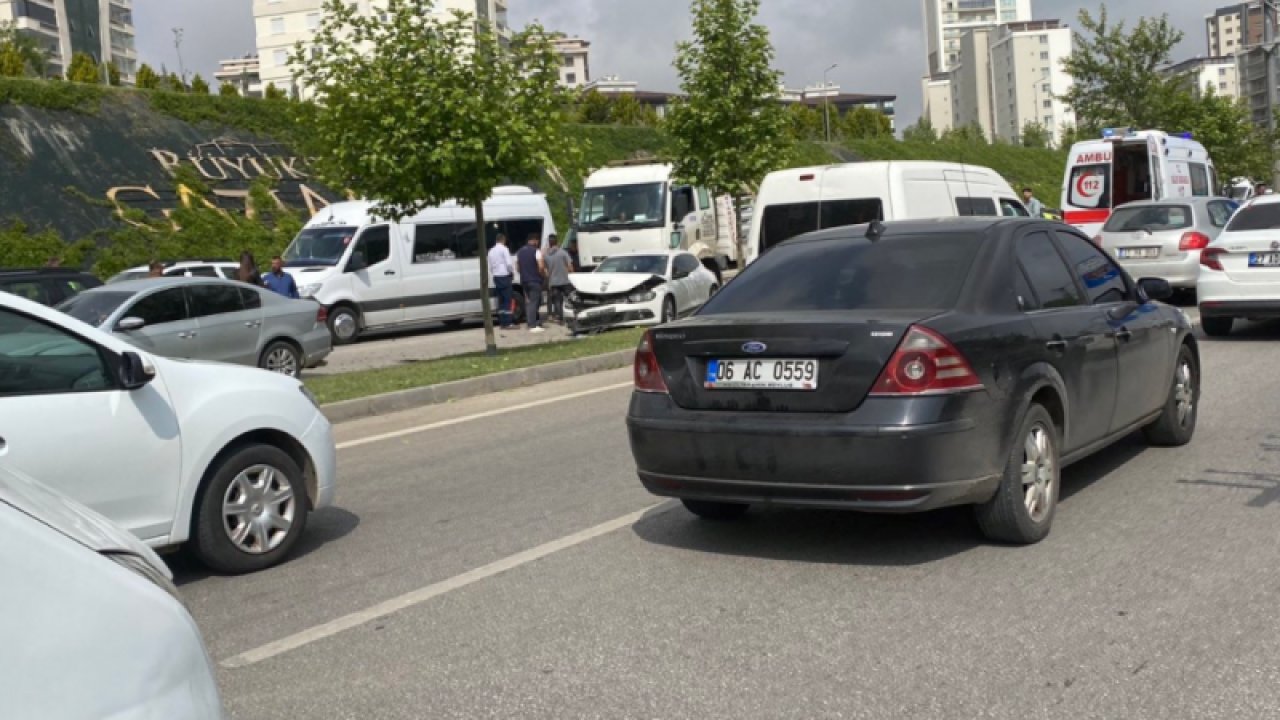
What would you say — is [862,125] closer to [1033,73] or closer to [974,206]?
[974,206]

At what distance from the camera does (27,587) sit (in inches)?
72.5

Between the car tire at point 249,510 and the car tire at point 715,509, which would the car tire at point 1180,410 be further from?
the car tire at point 249,510

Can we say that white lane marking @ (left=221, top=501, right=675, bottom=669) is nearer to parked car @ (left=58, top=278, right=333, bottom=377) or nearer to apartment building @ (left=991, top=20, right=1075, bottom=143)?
parked car @ (left=58, top=278, right=333, bottom=377)

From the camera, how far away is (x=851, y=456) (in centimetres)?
531

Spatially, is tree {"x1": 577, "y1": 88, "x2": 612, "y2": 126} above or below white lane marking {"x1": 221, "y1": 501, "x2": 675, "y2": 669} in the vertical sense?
above

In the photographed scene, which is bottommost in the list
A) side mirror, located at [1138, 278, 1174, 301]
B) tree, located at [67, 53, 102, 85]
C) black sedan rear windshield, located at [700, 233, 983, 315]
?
side mirror, located at [1138, 278, 1174, 301]

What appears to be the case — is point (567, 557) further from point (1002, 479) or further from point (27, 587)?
point (27, 587)

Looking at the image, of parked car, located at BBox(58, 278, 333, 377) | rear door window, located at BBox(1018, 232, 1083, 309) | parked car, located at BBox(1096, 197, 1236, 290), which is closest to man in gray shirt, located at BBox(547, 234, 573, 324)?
parked car, located at BBox(58, 278, 333, 377)

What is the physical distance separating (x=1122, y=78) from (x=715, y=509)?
44121 millimetres

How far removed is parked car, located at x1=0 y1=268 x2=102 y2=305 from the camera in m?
17.2

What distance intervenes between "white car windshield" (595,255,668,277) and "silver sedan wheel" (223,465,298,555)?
618 inches

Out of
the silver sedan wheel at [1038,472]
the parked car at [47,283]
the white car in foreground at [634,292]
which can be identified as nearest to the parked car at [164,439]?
the silver sedan wheel at [1038,472]

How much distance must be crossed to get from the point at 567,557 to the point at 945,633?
199cm

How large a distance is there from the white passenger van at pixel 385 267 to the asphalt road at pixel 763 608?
618 inches
